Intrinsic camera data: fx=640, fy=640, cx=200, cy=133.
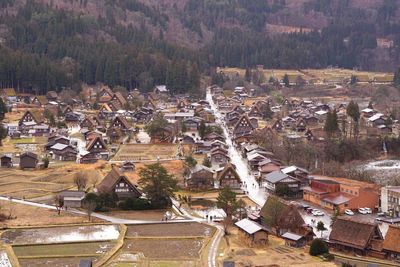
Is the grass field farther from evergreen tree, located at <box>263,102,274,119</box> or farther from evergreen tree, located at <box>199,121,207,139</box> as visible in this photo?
evergreen tree, located at <box>199,121,207,139</box>

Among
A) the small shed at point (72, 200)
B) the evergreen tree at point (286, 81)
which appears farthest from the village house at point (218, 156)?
the evergreen tree at point (286, 81)

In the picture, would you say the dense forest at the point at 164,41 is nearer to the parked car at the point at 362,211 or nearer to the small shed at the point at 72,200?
the small shed at the point at 72,200

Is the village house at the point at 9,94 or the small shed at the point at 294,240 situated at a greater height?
the small shed at the point at 294,240

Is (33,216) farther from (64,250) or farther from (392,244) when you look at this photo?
(392,244)

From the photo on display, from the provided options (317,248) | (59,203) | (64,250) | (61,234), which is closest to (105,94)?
(59,203)

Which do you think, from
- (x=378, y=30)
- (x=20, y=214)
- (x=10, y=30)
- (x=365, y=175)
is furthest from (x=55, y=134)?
(x=378, y=30)
